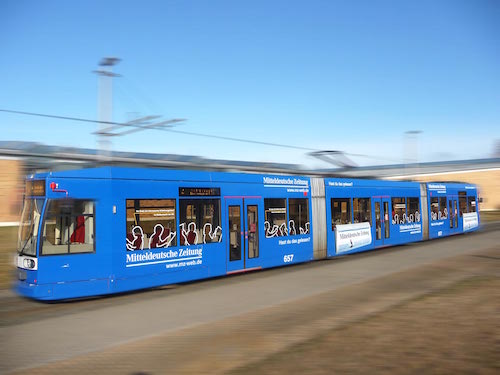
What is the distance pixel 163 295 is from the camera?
32.8ft

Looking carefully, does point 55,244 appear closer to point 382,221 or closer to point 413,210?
point 382,221

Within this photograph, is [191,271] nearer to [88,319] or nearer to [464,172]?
[88,319]

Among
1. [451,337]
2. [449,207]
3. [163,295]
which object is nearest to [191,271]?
[163,295]

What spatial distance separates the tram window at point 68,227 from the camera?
344 inches

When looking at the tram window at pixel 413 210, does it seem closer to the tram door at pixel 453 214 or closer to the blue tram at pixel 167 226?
the tram door at pixel 453 214

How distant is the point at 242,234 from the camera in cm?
1221

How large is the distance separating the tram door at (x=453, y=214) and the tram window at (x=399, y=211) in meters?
5.05

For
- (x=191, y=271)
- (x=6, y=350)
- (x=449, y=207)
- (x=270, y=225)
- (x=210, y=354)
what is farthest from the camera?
(x=449, y=207)

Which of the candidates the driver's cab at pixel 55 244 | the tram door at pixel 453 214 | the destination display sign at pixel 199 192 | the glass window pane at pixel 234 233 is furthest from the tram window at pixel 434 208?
the driver's cab at pixel 55 244

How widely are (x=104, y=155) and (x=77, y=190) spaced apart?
7.99 meters

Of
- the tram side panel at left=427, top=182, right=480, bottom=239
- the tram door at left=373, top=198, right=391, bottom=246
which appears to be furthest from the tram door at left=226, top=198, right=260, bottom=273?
the tram side panel at left=427, top=182, right=480, bottom=239

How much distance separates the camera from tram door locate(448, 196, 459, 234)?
23.2m

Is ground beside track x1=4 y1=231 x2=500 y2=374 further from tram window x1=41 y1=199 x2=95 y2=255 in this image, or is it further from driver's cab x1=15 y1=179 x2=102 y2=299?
tram window x1=41 y1=199 x2=95 y2=255

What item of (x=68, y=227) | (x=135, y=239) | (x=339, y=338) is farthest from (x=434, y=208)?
(x=68, y=227)
